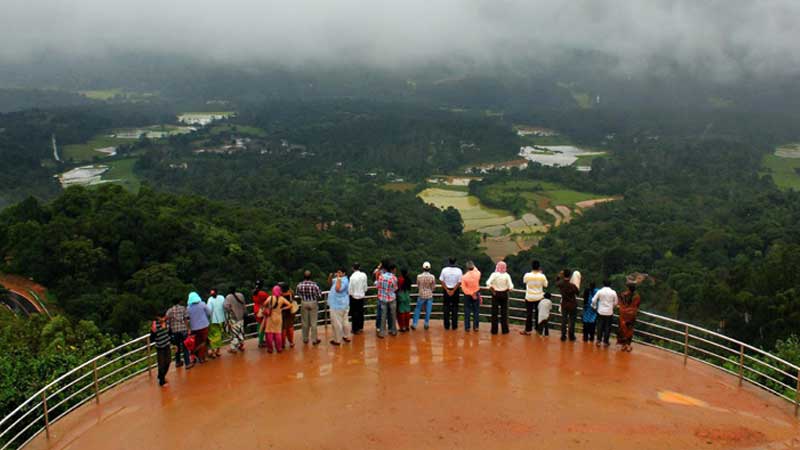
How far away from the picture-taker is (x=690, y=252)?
55.8 m

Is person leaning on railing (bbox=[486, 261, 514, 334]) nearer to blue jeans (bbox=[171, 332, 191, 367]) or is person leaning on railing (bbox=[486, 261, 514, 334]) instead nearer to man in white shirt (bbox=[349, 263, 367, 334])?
man in white shirt (bbox=[349, 263, 367, 334])

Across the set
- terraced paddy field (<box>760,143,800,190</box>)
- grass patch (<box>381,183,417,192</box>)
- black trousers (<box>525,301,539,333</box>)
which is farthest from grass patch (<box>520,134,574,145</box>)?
black trousers (<box>525,301,539,333</box>)

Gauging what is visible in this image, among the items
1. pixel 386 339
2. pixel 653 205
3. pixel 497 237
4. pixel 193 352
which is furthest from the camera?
pixel 653 205

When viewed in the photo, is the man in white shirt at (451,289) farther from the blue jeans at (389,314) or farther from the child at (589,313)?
the child at (589,313)

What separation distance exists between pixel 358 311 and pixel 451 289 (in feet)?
5.80

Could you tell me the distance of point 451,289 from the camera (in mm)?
11617

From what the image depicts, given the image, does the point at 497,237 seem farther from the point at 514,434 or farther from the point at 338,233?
the point at 514,434

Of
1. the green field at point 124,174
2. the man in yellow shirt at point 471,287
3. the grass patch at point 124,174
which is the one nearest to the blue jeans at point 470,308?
the man in yellow shirt at point 471,287

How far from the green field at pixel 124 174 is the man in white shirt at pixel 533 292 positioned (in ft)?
299

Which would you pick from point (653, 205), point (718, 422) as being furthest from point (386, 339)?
point (653, 205)

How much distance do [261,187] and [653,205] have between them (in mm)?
55973

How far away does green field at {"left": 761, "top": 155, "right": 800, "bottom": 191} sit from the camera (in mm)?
103450

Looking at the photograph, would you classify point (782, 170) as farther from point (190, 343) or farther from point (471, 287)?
point (190, 343)

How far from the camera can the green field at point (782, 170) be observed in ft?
339
